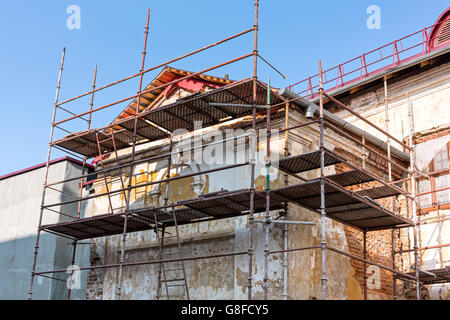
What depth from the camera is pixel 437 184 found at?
51.6 ft

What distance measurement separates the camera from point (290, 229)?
12086 millimetres

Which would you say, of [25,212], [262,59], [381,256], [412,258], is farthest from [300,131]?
[25,212]

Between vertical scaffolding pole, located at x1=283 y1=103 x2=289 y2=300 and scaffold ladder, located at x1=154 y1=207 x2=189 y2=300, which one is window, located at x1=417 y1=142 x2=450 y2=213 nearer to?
vertical scaffolding pole, located at x1=283 y1=103 x2=289 y2=300

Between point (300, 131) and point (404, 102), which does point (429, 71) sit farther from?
point (300, 131)

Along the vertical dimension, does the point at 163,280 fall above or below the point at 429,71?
below

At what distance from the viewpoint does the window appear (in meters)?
15.4

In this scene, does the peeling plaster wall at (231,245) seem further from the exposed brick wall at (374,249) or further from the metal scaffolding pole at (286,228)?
the exposed brick wall at (374,249)

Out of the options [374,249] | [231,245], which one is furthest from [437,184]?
[231,245]

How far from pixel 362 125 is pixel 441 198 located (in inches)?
137

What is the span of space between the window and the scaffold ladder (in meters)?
6.40

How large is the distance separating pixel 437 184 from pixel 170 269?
7229mm

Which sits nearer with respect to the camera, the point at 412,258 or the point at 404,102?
the point at 412,258

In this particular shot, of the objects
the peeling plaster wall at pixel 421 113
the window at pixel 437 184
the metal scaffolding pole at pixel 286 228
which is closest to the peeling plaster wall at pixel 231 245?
the metal scaffolding pole at pixel 286 228

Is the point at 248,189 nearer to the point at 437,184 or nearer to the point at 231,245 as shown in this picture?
the point at 231,245
